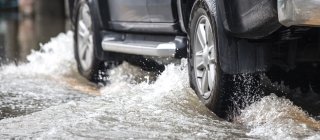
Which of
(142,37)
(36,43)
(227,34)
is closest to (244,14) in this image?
(227,34)

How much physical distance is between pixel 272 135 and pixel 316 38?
1.03m

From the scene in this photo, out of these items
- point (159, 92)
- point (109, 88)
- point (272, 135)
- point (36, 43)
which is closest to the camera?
point (272, 135)

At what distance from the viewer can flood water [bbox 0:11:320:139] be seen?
406cm

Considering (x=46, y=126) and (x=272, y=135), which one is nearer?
(x=272, y=135)

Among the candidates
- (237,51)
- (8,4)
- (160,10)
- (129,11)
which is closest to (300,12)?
(237,51)

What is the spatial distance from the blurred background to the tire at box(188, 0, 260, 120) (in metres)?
4.33

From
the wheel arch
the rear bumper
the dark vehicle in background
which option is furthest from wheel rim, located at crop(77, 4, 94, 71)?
the dark vehicle in background

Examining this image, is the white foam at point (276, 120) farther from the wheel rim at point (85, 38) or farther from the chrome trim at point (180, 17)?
the wheel rim at point (85, 38)

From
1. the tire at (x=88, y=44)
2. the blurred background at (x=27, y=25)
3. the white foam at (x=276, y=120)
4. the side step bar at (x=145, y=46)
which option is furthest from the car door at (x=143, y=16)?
the blurred background at (x=27, y=25)

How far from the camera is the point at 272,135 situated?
3.95 meters

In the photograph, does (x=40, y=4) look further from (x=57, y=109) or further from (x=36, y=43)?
(x=57, y=109)

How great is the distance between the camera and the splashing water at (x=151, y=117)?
4.05 metres

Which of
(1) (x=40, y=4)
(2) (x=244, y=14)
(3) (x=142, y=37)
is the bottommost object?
(1) (x=40, y=4)

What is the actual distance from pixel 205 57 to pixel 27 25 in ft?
53.9
